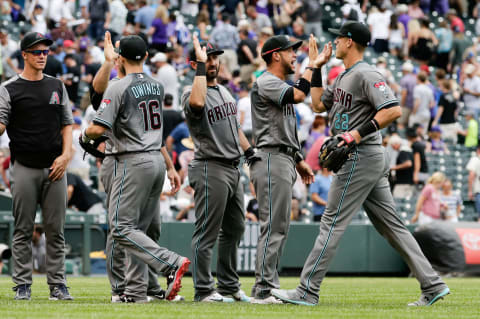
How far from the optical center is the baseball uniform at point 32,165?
8555 millimetres

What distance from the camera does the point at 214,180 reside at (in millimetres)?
8617

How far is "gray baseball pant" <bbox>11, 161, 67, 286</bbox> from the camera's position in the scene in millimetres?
8531

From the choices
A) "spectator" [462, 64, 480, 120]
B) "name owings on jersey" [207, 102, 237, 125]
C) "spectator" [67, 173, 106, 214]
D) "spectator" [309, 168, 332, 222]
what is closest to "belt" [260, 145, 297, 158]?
"name owings on jersey" [207, 102, 237, 125]

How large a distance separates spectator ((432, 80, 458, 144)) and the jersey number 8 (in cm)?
1547

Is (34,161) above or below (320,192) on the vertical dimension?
above

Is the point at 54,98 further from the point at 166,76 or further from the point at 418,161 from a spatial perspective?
the point at 418,161

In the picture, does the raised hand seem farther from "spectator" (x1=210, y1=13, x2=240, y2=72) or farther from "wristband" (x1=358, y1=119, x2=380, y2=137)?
"spectator" (x1=210, y1=13, x2=240, y2=72)

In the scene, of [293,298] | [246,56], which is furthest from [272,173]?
[246,56]

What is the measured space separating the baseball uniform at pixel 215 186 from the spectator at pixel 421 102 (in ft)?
44.9

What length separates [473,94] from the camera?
24.3 m

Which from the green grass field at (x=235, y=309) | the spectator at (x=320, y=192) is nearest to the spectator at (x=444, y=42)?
the spectator at (x=320, y=192)

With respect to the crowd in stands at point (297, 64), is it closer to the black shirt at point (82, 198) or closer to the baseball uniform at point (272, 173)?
the black shirt at point (82, 198)

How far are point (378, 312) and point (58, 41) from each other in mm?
14874

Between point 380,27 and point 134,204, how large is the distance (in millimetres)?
19541
